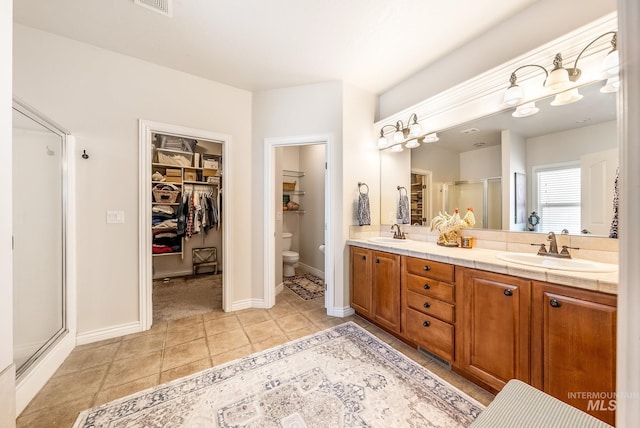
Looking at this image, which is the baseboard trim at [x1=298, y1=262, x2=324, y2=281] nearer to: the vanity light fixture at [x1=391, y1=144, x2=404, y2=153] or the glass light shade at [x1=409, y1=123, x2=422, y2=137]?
the vanity light fixture at [x1=391, y1=144, x2=404, y2=153]

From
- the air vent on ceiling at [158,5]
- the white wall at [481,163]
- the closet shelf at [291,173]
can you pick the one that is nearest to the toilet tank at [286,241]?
the closet shelf at [291,173]

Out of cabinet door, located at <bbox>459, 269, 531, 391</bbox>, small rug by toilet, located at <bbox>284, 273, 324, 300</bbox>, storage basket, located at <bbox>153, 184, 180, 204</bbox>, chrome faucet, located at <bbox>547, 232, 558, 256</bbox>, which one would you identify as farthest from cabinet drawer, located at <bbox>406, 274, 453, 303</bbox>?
storage basket, located at <bbox>153, 184, 180, 204</bbox>

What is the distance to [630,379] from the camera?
13.9 inches

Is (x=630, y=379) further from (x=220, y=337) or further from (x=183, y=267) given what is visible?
(x=183, y=267)

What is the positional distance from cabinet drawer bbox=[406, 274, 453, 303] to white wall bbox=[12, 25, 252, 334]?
2.50 metres

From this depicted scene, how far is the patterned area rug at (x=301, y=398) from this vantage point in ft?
4.36

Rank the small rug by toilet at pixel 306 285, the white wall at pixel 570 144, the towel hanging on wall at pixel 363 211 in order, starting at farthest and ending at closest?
1. the small rug by toilet at pixel 306 285
2. the towel hanging on wall at pixel 363 211
3. the white wall at pixel 570 144

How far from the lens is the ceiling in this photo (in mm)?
1726

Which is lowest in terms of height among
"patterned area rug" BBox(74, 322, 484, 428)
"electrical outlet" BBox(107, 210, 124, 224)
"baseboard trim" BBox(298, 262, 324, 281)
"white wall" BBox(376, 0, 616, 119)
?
"patterned area rug" BBox(74, 322, 484, 428)

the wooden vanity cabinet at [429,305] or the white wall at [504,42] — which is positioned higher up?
the white wall at [504,42]

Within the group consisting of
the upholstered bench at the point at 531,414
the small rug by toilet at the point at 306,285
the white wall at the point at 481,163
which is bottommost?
the small rug by toilet at the point at 306,285

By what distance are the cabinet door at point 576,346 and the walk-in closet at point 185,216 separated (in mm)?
3341

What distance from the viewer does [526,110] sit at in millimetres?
1721

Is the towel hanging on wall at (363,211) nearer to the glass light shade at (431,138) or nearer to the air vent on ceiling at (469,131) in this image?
the glass light shade at (431,138)
